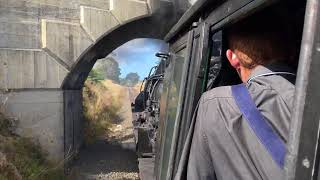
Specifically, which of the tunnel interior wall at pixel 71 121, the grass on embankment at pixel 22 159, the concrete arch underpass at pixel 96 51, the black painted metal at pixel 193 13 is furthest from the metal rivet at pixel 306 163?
the tunnel interior wall at pixel 71 121

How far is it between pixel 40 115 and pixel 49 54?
1516mm

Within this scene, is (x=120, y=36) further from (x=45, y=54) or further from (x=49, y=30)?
(x=45, y=54)

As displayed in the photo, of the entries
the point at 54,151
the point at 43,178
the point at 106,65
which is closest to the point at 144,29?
the point at 54,151

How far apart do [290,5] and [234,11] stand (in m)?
0.38

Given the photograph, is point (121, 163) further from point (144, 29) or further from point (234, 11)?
point (234, 11)

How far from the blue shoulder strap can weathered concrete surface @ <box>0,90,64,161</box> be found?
887 cm

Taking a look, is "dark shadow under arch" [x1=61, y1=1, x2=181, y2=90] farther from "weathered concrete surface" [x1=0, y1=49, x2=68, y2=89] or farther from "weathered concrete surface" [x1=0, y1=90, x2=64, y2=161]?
"weathered concrete surface" [x1=0, y1=90, x2=64, y2=161]

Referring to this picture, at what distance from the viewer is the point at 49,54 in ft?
33.0

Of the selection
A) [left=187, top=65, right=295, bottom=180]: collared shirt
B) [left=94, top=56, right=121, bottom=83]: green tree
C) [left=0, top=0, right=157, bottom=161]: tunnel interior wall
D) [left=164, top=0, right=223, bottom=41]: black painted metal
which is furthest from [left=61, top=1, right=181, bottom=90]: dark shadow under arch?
[left=94, top=56, right=121, bottom=83]: green tree

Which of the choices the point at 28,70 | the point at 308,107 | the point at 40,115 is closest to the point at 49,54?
the point at 28,70

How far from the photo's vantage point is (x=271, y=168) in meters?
1.34

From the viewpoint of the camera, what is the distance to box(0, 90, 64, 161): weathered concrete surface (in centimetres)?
973

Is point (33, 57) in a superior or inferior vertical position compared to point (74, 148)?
superior

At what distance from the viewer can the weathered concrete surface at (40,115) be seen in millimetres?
9727
